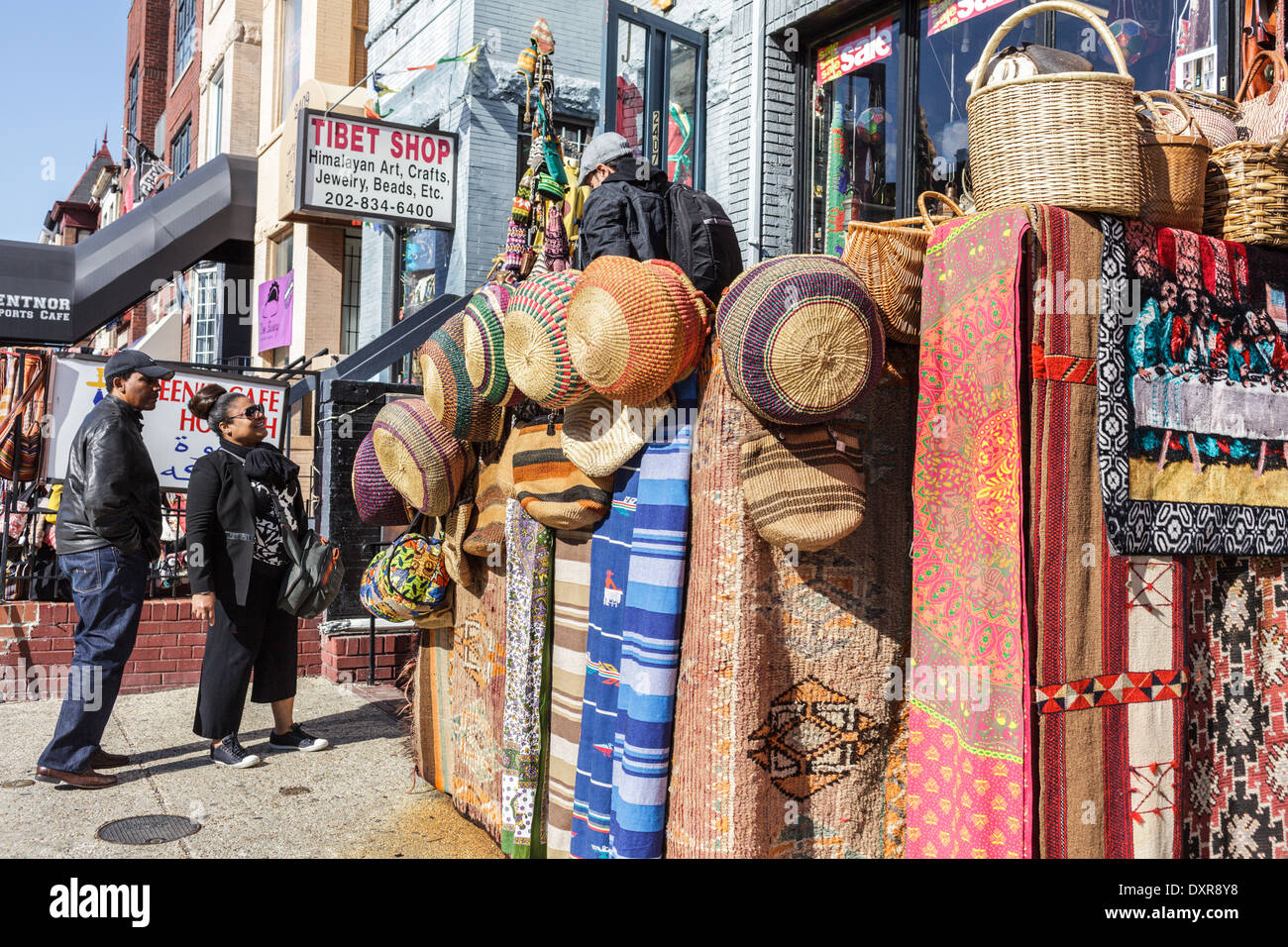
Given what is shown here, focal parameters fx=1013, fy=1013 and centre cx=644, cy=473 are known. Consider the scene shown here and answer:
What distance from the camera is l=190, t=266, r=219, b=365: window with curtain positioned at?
1927 centimetres

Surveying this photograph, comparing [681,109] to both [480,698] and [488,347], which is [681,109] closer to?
[488,347]

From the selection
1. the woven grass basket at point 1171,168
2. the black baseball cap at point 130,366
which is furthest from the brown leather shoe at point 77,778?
the woven grass basket at point 1171,168

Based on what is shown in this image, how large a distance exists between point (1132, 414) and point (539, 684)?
7.03 ft

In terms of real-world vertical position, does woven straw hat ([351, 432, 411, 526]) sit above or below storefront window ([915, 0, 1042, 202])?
below

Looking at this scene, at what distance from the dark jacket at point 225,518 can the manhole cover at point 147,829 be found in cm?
110

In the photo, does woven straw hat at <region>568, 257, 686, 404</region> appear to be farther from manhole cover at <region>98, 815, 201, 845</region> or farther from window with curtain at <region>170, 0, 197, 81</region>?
window with curtain at <region>170, 0, 197, 81</region>

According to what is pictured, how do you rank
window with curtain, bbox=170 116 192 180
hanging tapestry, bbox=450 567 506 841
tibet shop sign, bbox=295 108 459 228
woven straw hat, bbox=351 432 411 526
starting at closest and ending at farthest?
Answer: hanging tapestry, bbox=450 567 506 841 → woven straw hat, bbox=351 432 411 526 → tibet shop sign, bbox=295 108 459 228 → window with curtain, bbox=170 116 192 180

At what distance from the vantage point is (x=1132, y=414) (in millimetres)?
2879

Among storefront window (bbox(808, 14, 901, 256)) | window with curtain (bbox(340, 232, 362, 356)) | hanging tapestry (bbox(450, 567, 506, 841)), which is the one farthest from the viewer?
window with curtain (bbox(340, 232, 362, 356))

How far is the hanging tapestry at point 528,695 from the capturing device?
12.0ft

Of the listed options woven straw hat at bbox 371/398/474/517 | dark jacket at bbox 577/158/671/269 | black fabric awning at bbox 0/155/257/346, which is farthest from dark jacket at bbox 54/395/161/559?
black fabric awning at bbox 0/155/257/346

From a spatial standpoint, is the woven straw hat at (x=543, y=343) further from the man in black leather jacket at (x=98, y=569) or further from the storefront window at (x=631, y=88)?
the storefront window at (x=631, y=88)

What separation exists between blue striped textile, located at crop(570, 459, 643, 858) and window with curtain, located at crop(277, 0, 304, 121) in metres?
13.6
